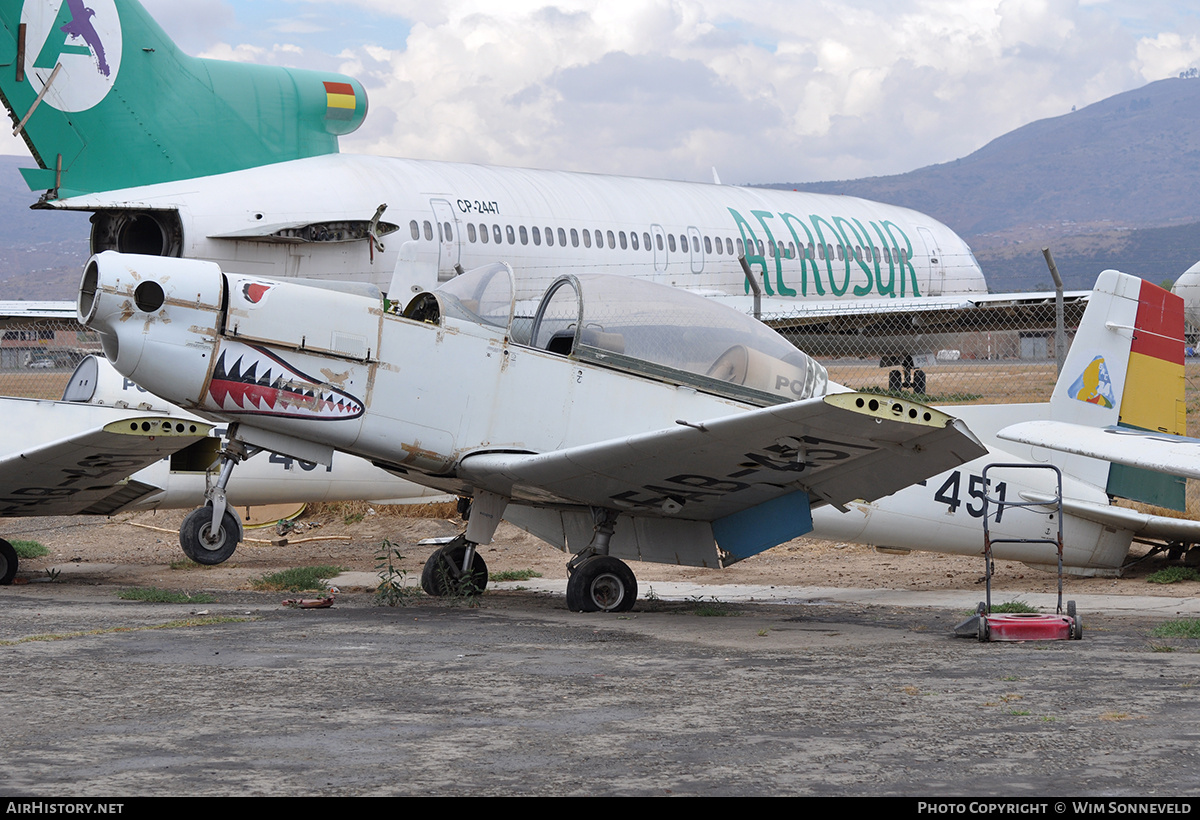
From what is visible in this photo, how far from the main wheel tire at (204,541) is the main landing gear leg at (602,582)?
500 cm

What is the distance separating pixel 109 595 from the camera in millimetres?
9219

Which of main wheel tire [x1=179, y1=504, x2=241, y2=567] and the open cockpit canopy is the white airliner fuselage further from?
main wheel tire [x1=179, y1=504, x2=241, y2=567]

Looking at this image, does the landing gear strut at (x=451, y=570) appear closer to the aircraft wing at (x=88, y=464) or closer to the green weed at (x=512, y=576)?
the aircraft wing at (x=88, y=464)

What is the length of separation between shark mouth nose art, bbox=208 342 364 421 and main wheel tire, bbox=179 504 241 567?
447 centimetres

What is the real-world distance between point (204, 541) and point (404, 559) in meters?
2.41

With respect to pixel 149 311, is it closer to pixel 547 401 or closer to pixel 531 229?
pixel 547 401

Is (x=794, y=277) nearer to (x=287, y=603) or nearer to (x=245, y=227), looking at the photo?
(x=245, y=227)

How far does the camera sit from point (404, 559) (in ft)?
44.5

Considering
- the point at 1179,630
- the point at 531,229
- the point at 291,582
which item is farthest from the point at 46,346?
the point at 1179,630

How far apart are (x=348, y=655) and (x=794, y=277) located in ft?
69.8

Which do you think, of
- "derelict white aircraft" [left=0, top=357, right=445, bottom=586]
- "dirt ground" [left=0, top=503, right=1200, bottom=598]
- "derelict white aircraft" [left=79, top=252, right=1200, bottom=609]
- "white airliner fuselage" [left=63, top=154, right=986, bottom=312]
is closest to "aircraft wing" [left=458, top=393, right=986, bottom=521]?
"derelict white aircraft" [left=79, top=252, right=1200, bottom=609]

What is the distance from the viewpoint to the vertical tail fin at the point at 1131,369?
9422 millimetres
